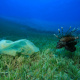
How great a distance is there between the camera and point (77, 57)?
2.91 meters

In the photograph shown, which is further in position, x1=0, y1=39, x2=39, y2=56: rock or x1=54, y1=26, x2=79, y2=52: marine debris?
x1=0, y1=39, x2=39, y2=56: rock

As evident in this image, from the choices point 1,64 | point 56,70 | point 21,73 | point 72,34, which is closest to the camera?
point 21,73

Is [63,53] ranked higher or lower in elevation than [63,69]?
higher

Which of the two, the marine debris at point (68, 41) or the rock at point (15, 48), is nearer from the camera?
the marine debris at point (68, 41)

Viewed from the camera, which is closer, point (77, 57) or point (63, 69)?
point (63, 69)

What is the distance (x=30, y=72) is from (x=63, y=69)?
0.84 meters

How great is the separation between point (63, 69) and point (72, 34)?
1180mm

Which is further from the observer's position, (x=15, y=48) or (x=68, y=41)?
(x=15, y=48)

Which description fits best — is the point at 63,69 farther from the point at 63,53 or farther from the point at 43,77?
the point at 63,53

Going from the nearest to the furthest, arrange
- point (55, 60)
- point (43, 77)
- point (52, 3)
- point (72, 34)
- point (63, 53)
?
point (43, 77) < point (55, 60) < point (72, 34) < point (63, 53) < point (52, 3)

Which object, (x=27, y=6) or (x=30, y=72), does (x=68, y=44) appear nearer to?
(x=30, y=72)

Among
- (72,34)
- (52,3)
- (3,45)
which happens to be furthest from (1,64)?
(52,3)

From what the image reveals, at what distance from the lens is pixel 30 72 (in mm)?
2066

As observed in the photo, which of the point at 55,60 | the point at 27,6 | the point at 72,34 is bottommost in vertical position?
the point at 55,60
